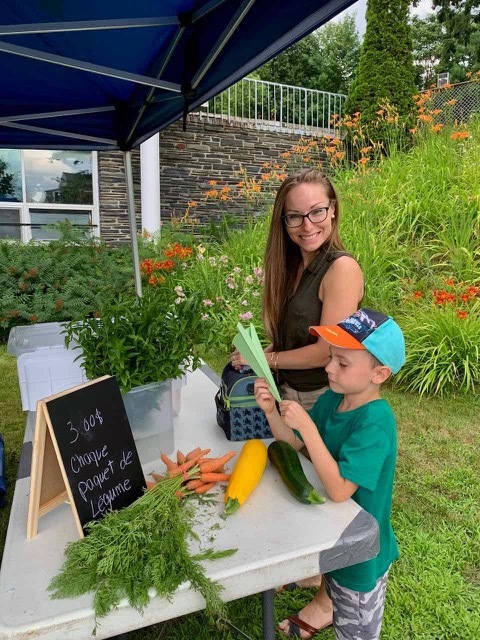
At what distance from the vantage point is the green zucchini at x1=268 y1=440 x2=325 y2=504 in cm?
117

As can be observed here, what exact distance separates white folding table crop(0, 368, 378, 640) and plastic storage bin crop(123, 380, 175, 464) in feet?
0.98

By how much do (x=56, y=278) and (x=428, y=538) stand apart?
18.2 feet

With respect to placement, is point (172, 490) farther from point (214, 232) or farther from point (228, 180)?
point (228, 180)

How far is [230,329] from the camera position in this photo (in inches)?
186

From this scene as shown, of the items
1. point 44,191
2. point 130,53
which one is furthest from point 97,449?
point 44,191

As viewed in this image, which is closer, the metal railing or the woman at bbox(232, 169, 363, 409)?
A: the woman at bbox(232, 169, 363, 409)

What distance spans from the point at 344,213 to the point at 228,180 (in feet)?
18.2

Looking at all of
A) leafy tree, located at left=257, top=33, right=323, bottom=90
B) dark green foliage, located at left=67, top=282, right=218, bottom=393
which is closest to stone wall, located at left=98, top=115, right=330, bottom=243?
dark green foliage, located at left=67, top=282, right=218, bottom=393

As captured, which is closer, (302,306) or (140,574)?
(140,574)

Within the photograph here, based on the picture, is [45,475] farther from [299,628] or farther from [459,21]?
[459,21]

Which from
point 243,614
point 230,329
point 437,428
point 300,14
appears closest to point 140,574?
point 243,614

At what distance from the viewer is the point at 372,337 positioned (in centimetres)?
120

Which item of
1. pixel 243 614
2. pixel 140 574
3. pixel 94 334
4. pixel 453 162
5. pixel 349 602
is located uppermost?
pixel 453 162

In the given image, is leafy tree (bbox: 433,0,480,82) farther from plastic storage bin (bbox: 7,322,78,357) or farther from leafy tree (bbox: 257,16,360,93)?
plastic storage bin (bbox: 7,322,78,357)
